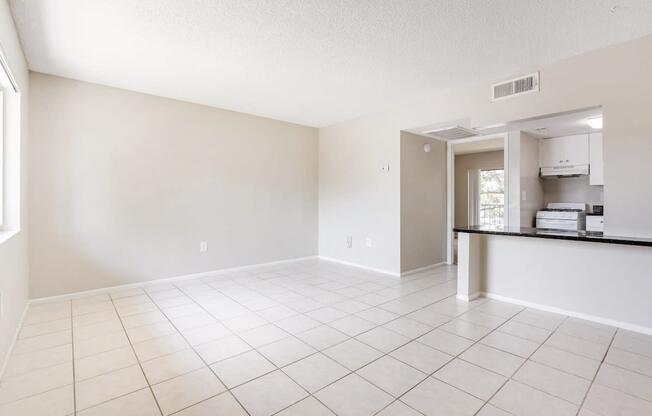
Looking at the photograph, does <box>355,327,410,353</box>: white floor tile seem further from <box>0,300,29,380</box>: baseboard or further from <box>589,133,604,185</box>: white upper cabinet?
<box>589,133,604,185</box>: white upper cabinet

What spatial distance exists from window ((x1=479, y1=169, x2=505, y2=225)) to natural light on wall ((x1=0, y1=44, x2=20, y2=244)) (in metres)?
7.77

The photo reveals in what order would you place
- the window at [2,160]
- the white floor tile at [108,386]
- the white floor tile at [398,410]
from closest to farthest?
the white floor tile at [398,410]
the white floor tile at [108,386]
the window at [2,160]

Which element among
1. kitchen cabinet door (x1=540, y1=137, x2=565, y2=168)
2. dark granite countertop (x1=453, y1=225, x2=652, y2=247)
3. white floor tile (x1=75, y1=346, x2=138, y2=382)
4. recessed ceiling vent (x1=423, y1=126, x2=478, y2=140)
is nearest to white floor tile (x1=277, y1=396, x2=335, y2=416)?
white floor tile (x1=75, y1=346, x2=138, y2=382)

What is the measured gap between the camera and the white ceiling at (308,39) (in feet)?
7.11

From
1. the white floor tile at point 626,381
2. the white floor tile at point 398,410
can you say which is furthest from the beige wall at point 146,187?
the white floor tile at point 626,381

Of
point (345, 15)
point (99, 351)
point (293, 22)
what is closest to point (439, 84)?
point (345, 15)

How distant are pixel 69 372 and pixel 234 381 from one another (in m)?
1.06

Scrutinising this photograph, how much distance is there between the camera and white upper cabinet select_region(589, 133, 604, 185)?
4.32 m

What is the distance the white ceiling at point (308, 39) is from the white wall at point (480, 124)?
221mm

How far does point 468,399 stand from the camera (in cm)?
170

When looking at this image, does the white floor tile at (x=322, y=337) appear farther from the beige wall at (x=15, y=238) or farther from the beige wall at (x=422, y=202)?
the beige wall at (x=422, y=202)

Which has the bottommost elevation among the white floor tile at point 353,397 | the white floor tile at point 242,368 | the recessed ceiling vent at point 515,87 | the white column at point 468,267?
the white floor tile at point 353,397

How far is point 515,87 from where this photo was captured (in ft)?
10.6

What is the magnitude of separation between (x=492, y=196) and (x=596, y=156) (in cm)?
293
